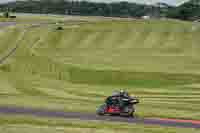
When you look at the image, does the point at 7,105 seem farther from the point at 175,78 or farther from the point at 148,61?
the point at 148,61

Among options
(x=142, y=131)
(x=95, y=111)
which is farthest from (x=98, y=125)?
(x=95, y=111)

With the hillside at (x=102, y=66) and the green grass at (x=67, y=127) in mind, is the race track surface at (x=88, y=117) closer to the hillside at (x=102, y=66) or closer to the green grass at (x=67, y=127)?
the green grass at (x=67, y=127)

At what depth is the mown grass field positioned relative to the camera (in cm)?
4503

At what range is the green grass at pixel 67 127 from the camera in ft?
97.7

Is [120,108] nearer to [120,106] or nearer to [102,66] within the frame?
[120,106]

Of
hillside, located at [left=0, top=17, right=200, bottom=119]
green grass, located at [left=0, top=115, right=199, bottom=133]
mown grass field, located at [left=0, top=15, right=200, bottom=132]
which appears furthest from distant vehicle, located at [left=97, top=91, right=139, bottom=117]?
green grass, located at [left=0, top=115, right=199, bottom=133]

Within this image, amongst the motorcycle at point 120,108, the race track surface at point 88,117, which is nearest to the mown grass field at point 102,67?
the motorcycle at point 120,108

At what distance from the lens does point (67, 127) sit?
30.8m

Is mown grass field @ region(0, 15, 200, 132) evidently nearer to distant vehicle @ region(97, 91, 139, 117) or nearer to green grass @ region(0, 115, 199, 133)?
distant vehicle @ region(97, 91, 139, 117)

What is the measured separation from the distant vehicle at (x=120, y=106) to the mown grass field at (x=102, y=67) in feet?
4.50

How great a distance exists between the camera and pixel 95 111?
38688 mm

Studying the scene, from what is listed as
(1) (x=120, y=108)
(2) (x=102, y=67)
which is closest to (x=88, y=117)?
(1) (x=120, y=108)

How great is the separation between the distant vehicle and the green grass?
3.44 meters

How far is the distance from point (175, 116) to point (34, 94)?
16943mm
